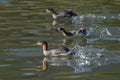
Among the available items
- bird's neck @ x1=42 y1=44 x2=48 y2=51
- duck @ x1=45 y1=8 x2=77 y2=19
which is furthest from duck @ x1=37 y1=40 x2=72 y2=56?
duck @ x1=45 y1=8 x2=77 y2=19

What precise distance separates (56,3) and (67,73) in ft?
43.3

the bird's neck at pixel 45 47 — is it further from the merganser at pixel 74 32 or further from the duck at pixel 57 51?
the merganser at pixel 74 32

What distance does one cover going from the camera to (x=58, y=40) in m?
19.4

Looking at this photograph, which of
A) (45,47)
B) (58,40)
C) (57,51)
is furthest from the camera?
(58,40)

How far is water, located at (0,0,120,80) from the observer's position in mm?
15282

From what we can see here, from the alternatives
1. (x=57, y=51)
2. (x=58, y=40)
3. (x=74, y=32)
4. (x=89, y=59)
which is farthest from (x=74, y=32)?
(x=89, y=59)

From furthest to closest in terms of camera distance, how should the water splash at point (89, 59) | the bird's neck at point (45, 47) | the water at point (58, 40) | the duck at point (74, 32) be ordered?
the duck at point (74, 32) < the bird's neck at point (45, 47) < the water splash at point (89, 59) < the water at point (58, 40)

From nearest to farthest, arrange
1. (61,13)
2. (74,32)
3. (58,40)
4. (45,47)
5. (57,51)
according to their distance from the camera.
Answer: (57,51) < (45,47) < (58,40) < (74,32) < (61,13)

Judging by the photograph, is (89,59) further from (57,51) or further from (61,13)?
(61,13)

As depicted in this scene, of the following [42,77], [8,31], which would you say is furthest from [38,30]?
[42,77]

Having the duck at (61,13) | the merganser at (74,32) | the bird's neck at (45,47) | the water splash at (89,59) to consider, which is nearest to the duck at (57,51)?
the bird's neck at (45,47)

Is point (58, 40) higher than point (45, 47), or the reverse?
point (45, 47)

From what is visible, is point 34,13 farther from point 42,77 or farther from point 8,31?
point 42,77

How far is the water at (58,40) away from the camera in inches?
602
